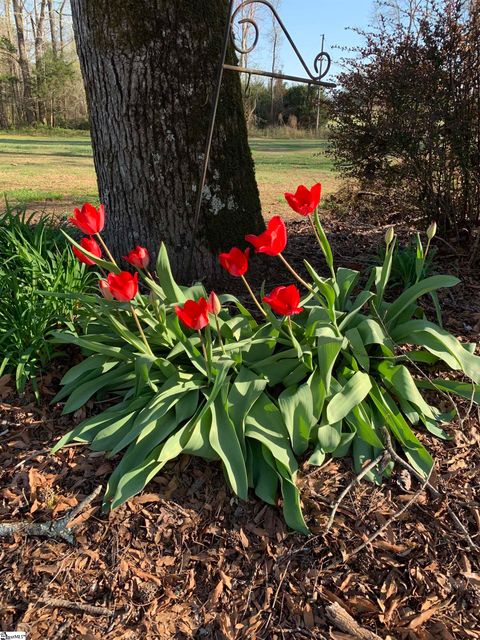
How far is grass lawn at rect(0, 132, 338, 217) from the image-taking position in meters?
7.43

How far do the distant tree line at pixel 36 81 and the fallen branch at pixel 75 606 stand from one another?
3253 centimetres

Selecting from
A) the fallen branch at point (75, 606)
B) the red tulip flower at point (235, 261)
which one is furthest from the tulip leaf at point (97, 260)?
the fallen branch at point (75, 606)

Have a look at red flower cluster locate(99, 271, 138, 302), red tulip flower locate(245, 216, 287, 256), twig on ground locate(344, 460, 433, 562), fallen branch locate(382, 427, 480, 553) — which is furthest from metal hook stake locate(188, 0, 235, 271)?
twig on ground locate(344, 460, 433, 562)

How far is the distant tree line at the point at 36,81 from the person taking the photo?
99.7 feet

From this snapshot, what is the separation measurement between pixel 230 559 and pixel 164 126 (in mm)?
2263

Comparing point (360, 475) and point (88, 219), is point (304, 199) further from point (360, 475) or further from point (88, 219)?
point (360, 475)

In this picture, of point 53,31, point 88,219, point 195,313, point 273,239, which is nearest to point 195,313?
point 195,313

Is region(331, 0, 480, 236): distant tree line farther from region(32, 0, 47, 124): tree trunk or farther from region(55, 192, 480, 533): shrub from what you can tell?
region(32, 0, 47, 124): tree trunk

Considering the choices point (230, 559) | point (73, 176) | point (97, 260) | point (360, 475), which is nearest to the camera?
point (230, 559)

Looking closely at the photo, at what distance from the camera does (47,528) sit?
1.86 metres

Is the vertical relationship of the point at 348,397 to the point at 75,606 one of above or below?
above

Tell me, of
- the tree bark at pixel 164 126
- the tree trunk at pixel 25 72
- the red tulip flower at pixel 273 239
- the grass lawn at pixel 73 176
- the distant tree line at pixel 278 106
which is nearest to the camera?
the red tulip flower at pixel 273 239

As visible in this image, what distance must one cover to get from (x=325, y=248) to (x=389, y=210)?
9.15 feet

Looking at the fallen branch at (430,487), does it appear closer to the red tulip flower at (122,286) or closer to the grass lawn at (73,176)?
the red tulip flower at (122,286)
